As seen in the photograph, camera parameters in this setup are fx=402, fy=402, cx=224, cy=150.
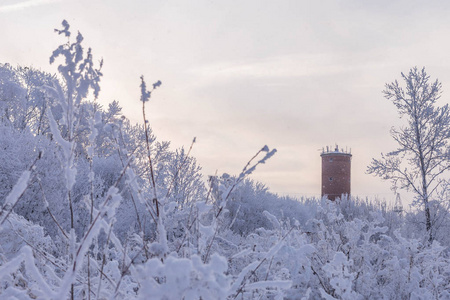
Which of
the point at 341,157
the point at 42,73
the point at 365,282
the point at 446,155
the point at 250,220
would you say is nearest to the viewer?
the point at 365,282

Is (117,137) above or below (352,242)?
above

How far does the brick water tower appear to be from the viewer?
37125mm

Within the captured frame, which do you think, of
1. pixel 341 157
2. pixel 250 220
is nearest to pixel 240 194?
pixel 250 220

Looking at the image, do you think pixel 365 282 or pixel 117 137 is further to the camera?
pixel 365 282

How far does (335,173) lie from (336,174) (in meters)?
0.13

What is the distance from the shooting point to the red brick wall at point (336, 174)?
37.1m

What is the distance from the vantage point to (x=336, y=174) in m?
37.5

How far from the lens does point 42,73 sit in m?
19.3

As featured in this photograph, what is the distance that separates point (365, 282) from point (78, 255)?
9.77 ft

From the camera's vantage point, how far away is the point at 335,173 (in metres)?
37.5

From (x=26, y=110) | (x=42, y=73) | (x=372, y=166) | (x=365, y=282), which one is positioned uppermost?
(x=42, y=73)

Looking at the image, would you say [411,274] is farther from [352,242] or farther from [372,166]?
[372,166]

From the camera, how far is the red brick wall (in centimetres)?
3712

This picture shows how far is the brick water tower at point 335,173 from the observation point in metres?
37.1
